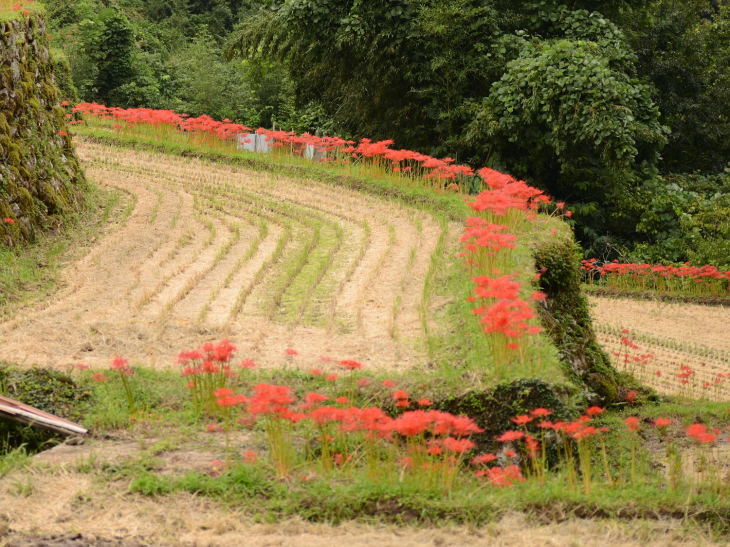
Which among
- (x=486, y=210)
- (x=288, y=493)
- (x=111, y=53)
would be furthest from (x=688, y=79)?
(x=288, y=493)

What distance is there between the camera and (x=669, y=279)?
16.5 m

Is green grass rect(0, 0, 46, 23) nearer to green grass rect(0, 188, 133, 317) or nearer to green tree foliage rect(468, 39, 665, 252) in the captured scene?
green grass rect(0, 188, 133, 317)

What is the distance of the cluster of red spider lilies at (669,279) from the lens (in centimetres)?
1612

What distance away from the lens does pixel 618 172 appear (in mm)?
19031

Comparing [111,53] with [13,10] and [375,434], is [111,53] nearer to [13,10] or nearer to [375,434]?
[13,10]

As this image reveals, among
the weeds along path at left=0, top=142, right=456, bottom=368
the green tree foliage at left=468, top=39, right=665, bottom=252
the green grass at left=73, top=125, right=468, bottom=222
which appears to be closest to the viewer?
the weeds along path at left=0, top=142, right=456, bottom=368

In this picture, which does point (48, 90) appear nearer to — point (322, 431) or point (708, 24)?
point (322, 431)

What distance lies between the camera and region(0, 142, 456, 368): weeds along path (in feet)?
29.0

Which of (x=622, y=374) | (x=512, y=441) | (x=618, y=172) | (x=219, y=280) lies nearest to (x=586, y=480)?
(x=512, y=441)

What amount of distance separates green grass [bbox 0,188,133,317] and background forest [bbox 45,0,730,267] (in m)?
5.23

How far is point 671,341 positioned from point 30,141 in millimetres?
8667

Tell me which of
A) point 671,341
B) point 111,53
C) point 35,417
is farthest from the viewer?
point 111,53

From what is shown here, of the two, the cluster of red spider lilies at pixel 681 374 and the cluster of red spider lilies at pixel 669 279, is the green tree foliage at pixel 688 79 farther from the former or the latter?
the cluster of red spider lilies at pixel 681 374

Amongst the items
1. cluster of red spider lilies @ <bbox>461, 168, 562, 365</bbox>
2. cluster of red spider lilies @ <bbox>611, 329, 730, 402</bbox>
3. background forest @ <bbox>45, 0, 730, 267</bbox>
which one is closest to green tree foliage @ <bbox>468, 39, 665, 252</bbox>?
background forest @ <bbox>45, 0, 730, 267</bbox>
